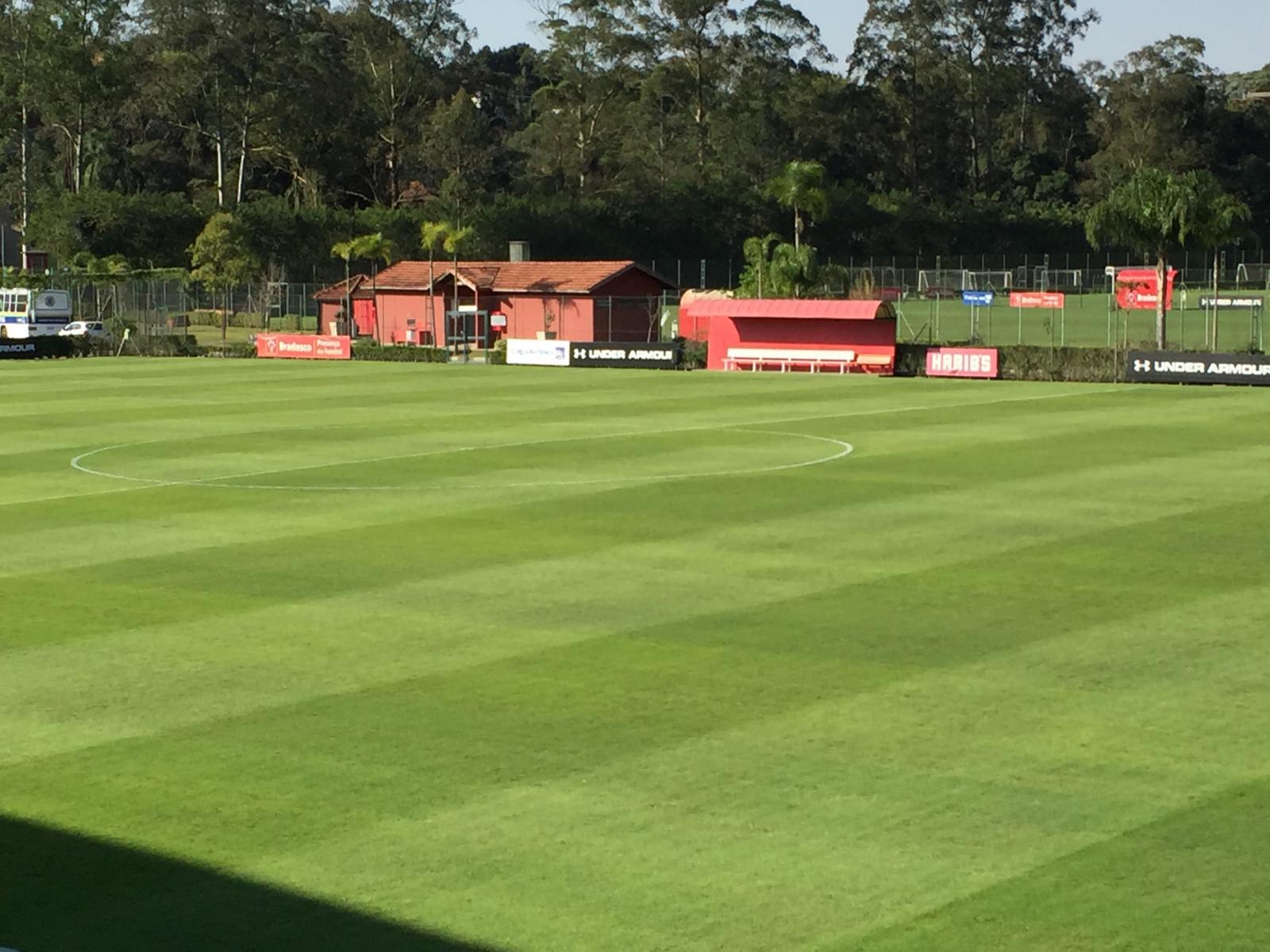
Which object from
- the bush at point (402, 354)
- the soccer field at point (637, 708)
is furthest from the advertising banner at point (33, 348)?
Result: the soccer field at point (637, 708)

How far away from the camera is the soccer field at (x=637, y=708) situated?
30.6ft

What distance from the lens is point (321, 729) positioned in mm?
12820

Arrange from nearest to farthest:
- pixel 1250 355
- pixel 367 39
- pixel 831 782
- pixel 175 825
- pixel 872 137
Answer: pixel 175 825 < pixel 831 782 < pixel 1250 355 < pixel 367 39 < pixel 872 137

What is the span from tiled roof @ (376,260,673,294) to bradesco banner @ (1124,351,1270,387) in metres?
31.6

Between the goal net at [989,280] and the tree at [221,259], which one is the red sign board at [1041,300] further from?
the tree at [221,259]

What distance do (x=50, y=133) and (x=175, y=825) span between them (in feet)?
391

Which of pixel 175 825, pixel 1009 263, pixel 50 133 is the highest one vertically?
pixel 50 133

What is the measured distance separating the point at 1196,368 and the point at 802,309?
12.5 m

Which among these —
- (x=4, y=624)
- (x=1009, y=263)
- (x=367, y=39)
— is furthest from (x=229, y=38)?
(x=4, y=624)

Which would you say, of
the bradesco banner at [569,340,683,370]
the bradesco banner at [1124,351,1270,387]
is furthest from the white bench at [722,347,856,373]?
the bradesco banner at [1124,351,1270,387]

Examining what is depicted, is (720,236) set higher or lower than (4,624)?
higher

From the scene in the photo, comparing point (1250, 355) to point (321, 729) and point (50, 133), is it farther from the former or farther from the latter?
point (50, 133)

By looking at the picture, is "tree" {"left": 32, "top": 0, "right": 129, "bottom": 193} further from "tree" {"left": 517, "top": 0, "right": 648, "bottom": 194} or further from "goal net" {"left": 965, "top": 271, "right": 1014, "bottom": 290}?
"goal net" {"left": 965, "top": 271, "right": 1014, "bottom": 290}

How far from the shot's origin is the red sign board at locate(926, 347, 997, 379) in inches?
2100
